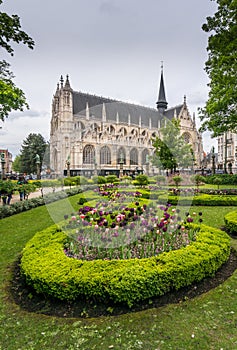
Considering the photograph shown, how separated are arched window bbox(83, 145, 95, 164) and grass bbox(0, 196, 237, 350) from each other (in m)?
45.5

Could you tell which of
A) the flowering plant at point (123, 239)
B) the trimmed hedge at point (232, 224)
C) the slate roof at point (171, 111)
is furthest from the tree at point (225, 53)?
the slate roof at point (171, 111)

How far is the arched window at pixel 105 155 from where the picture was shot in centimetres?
5128

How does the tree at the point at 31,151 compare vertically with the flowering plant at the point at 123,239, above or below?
above

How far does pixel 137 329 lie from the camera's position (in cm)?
330

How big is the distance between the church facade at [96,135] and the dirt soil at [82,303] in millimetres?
37837

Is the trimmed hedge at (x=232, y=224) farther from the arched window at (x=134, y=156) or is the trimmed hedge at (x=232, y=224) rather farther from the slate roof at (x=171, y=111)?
the slate roof at (x=171, y=111)

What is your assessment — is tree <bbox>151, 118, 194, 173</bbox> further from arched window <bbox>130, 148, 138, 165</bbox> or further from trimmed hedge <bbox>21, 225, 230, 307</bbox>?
trimmed hedge <bbox>21, 225, 230, 307</bbox>

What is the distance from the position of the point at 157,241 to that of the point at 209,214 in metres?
5.88

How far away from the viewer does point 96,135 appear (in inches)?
2000

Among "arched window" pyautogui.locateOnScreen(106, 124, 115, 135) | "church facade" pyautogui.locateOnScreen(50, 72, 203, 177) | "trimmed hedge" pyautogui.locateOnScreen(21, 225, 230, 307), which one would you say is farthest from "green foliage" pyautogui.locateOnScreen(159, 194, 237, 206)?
"arched window" pyautogui.locateOnScreen(106, 124, 115, 135)

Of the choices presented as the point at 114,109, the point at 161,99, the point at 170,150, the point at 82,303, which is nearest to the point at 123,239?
the point at 82,303

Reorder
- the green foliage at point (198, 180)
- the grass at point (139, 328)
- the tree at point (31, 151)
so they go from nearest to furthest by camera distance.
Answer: the grass at point (139, 328)
the green foliage at point (198, 180)
the tree at point (31, 151)

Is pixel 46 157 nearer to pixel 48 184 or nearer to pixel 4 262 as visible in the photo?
pixel 48 184

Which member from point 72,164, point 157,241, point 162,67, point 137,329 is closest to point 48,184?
point 72,164
